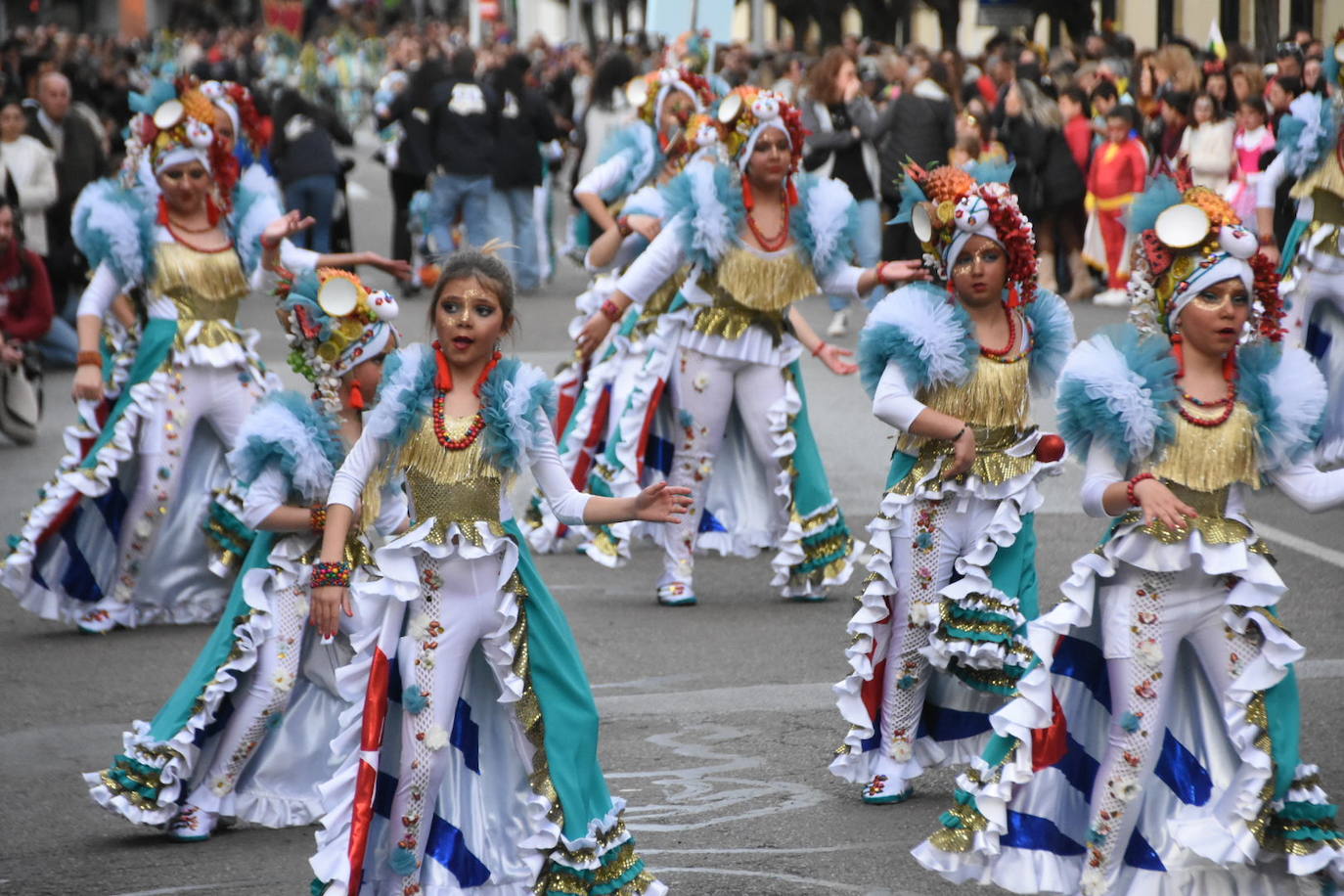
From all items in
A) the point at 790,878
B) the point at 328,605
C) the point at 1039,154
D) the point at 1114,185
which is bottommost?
the point at 1114,185

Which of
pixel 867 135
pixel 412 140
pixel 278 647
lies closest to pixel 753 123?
pixel 278 647

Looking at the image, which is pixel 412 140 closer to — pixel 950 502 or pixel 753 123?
pixel 753 123

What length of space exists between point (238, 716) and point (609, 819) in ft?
4.58

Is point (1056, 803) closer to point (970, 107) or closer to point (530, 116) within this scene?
point (970, 107)

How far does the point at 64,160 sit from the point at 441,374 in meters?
12.8

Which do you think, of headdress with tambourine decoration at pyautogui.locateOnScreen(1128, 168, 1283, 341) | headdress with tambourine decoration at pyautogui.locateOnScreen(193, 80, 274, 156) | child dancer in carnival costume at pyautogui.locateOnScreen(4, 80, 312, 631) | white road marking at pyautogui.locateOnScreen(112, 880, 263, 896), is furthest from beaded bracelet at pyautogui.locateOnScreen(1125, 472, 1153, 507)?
headdress with tambourine decoration at pyautogui.locateOnScreen(193, 80, 274, 156)

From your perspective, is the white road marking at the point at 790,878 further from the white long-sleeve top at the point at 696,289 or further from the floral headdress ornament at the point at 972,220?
the white long-sleeve top at the point at 696,289

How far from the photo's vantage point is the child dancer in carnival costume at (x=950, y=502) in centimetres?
595

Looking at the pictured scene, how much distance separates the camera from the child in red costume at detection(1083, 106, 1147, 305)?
17750mm

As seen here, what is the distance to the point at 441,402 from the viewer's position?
5.10 meters

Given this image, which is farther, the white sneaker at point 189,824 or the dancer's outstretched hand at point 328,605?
the white sneaker at point 189,824

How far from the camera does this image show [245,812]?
5922mm

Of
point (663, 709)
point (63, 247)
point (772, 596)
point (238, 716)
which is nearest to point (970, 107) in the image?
point (63, 247)

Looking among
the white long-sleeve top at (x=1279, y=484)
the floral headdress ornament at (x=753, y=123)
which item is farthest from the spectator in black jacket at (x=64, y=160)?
the white long-sleeve top at (x=1279, y=484)
